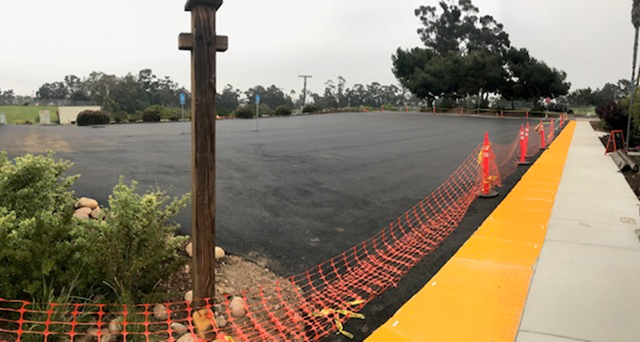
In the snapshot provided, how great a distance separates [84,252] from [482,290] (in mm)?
4008

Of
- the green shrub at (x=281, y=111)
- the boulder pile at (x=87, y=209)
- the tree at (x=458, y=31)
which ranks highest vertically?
the tree at (x=458, y=31)

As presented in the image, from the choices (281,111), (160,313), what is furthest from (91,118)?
(160,313)

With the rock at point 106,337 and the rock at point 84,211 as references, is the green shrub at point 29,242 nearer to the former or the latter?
the rock at point 106,337

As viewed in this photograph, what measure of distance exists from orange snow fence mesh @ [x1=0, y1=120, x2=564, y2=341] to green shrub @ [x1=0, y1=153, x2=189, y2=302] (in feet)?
0.56

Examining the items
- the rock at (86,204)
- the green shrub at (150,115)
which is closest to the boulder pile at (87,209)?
the rock at (86,204)

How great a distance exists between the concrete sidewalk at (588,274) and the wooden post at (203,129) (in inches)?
110

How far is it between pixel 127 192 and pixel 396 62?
214 feet

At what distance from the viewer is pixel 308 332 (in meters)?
3.98

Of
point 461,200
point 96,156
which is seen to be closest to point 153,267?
point 461,200

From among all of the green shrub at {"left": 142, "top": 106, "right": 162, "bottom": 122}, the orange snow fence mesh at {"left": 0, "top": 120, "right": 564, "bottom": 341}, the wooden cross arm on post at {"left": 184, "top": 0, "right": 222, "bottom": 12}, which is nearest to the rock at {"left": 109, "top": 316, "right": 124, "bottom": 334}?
the orange snow fence mesh at {"left": 0, "top": 120, "right": 564, "bottom": 341}

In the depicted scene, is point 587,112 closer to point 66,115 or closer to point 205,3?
point 66,115

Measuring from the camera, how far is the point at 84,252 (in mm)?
3986

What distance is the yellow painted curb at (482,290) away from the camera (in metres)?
3.89

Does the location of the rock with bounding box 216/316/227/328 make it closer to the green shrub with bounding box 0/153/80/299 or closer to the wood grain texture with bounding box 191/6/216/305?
the wood grain texture with bounding box 191/6/216/305
